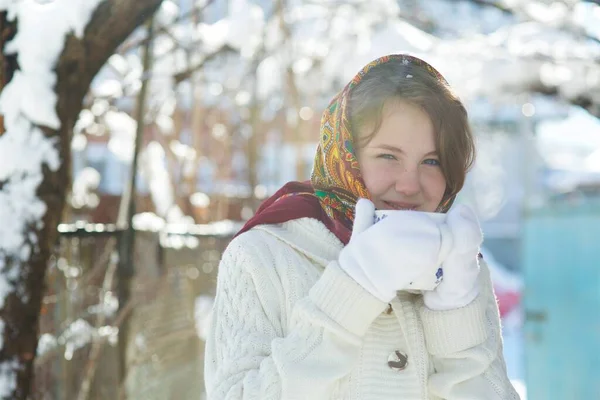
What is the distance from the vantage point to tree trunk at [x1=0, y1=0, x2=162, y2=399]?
8.66 feet

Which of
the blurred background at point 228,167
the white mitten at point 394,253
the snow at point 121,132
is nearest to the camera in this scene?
the white mitten at point 394,253

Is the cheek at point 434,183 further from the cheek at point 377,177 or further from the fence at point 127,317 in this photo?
the fence at point 127,317

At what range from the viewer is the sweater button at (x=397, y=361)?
5.67 ft

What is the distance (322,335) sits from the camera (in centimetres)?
164

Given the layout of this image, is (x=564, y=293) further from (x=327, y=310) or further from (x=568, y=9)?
(x=327, y=310)

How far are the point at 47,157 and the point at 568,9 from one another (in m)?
3.21

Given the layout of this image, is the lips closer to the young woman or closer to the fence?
the young woman

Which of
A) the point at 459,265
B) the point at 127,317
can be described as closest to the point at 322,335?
the point at 459,265

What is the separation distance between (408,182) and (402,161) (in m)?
0.05

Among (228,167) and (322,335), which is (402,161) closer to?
(322,335)

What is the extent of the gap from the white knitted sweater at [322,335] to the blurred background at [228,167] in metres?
1.18

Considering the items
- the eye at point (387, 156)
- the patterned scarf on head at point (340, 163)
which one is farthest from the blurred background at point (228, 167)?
the eye at point (387, 156)

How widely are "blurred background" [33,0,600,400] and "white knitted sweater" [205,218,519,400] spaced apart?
3.89ft

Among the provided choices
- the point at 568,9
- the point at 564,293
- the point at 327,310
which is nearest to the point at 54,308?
the point at 327,310
